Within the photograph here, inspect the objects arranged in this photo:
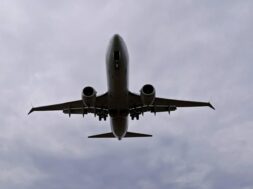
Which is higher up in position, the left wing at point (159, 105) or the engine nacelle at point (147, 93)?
the left wing at point (159, 105)

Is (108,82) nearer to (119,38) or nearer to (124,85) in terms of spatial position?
(124,85)

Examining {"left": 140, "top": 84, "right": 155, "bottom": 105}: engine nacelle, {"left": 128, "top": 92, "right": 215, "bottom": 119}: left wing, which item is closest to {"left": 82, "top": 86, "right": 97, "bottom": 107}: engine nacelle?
{"left": 140, "top": 84, "right": 155, "bottom": 105}: engine nacelle

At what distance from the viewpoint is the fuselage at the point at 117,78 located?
2926 centimetres

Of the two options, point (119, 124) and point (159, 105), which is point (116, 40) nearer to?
point (119, 124)

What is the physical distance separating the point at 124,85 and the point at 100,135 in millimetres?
11005

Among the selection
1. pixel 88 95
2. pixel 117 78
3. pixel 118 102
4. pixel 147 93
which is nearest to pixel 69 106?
pixel 118 102

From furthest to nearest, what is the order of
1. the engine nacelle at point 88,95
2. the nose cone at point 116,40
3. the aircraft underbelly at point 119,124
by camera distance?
1. the aircraft underbelly at point 119,124
2. the engine nacelle at point 88,95
3. the nose cone at point 116,40

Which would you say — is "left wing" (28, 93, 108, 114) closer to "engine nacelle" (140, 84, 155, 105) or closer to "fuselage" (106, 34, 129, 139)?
"fuselage" (106, 34, 129, 139)

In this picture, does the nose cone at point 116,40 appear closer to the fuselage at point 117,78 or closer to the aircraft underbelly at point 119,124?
the fuselage at point 117,78

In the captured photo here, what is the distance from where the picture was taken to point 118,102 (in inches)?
1329

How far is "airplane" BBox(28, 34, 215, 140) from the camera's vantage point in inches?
1165

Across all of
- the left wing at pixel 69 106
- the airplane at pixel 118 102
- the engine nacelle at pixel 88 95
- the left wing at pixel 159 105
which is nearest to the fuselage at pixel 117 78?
the airplane at pixel 118 102

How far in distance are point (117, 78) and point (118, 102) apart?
3.98m

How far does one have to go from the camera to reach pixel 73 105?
37312 millimetres
